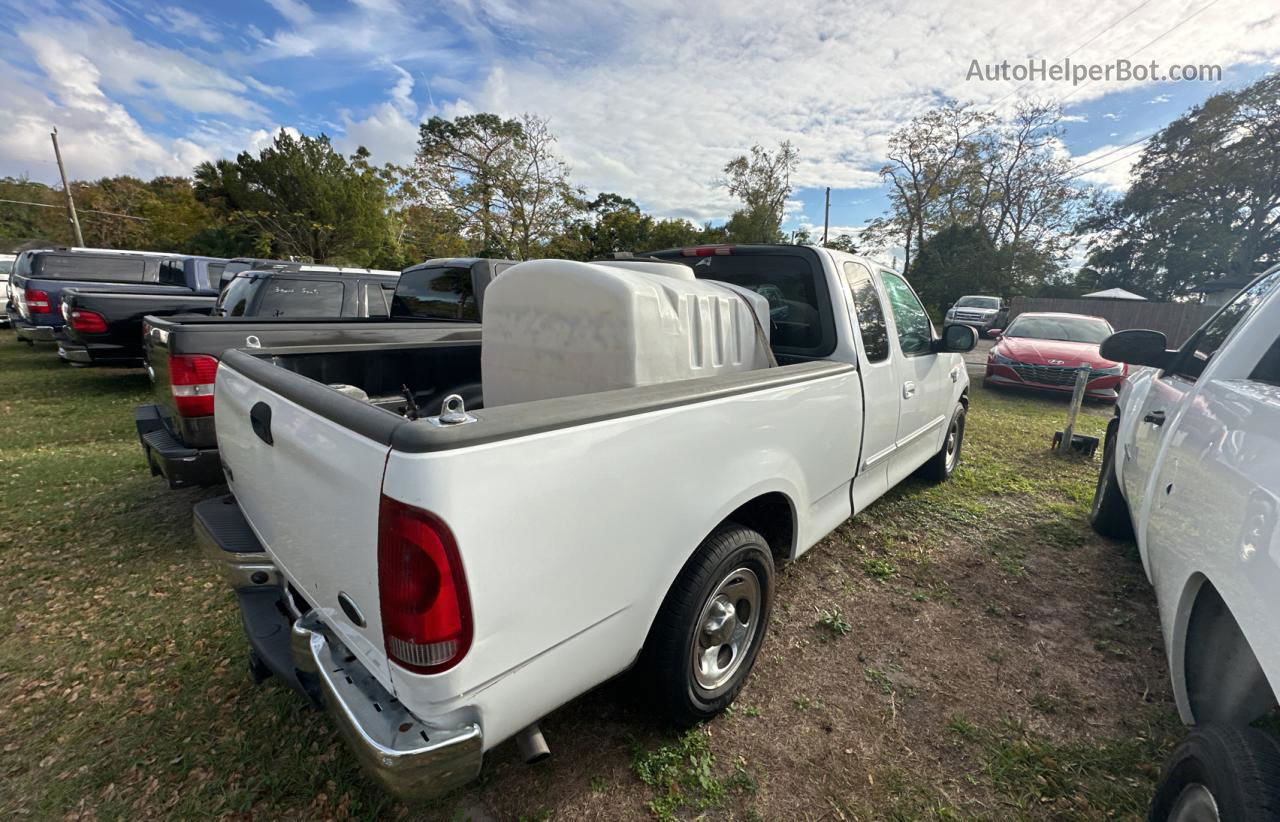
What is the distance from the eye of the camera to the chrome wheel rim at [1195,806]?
1.22 metres

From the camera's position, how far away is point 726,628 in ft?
7.21

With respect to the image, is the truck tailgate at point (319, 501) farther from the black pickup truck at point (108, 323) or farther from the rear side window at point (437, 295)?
the black pickup truck at point (108, 323)

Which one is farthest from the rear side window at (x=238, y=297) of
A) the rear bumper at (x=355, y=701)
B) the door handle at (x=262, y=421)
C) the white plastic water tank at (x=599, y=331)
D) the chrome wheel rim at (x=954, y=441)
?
the chrome wheel rim at (x=954, y=441)

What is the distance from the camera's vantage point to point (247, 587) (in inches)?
79.7

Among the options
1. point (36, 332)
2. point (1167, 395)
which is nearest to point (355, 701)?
point (1167, 395)

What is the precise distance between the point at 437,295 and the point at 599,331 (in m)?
4.18

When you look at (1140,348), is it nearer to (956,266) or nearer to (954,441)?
(954,441)

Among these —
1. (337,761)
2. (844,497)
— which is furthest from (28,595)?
(844,497)

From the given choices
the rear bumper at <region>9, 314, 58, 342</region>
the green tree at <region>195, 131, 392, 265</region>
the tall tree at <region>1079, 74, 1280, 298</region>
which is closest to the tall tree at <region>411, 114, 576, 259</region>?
the green tree at <region>195, 131, 392, 265</region>

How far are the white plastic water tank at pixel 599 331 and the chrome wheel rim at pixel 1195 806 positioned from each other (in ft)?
6.06

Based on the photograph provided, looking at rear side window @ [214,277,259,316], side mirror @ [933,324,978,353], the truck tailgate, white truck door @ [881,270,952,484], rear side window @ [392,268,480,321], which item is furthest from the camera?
rear side window @ [214,277,259,316]

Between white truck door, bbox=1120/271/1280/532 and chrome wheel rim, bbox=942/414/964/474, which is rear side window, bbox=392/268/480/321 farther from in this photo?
white truck door, bbox=1120/271/1280/532

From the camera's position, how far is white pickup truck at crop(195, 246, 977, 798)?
4.05 ft

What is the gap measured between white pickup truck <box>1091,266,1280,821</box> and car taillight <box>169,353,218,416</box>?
4.36 meters
